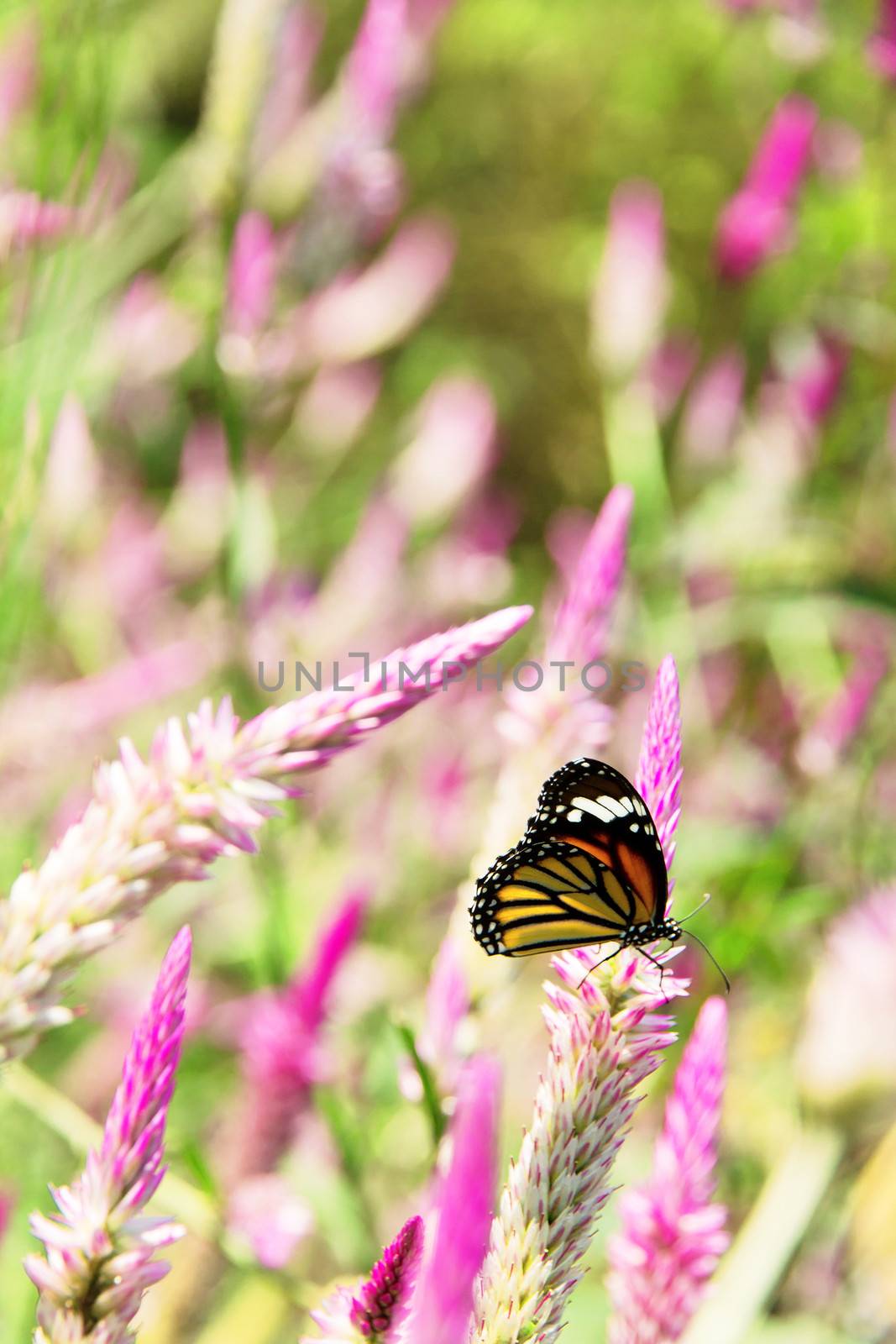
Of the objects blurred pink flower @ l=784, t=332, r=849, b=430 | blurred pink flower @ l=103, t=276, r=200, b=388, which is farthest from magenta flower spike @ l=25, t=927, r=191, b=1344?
blurred pink flower @ l=784, t=332, r=849, b=430

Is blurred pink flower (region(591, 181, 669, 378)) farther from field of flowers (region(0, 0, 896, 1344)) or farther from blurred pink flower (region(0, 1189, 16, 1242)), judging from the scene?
blurred pink flower (region(0, 1189, 16, 1242))

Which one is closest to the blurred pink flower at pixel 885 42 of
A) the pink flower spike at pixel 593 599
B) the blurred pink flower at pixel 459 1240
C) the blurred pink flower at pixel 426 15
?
the blurred pink flower at pixel 426 15

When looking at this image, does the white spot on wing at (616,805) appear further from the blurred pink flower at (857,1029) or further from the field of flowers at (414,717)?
the blurred pink flower at (857,1029)

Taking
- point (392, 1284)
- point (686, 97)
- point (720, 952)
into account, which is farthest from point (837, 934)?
point (686, 97)

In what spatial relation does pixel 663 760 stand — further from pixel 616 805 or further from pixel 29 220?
pixel 29 220

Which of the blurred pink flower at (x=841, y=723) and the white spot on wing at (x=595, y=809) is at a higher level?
the white spot on wing at (x=595, y=809)

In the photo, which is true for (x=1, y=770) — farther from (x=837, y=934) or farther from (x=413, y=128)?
(x=413, y=128)

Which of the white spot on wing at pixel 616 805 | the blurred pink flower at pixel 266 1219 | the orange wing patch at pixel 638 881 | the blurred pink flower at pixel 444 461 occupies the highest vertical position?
the white spot on wing at pixel 616 805
